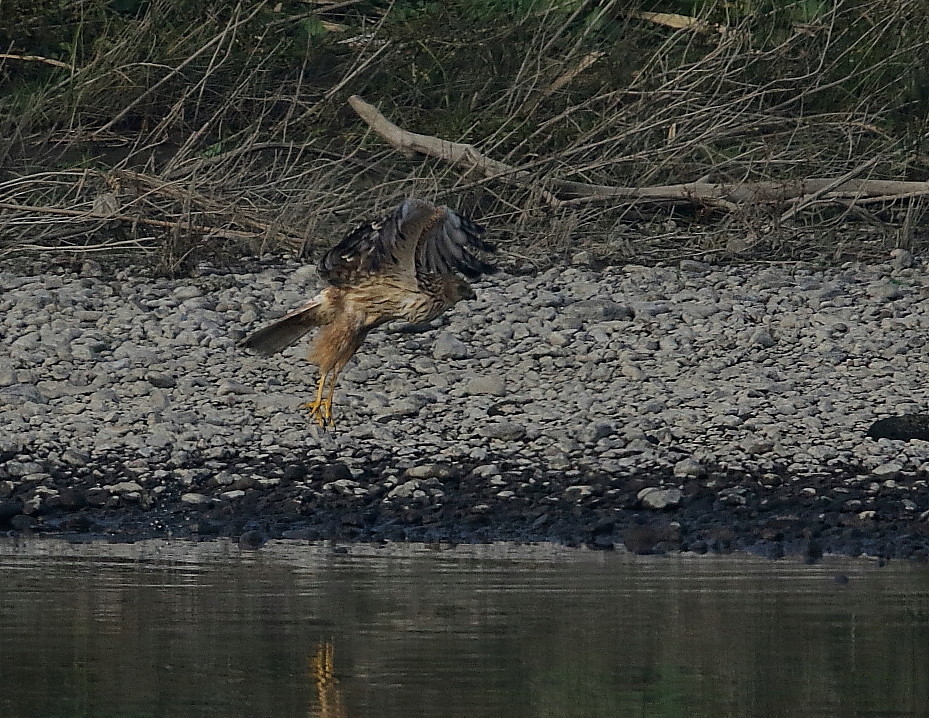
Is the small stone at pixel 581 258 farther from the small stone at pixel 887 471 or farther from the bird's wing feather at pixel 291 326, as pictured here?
the small stone at pixel 887 471

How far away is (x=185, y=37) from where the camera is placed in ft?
53.2

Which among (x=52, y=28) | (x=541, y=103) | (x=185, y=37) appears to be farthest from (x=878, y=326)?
(x=52, y=28)

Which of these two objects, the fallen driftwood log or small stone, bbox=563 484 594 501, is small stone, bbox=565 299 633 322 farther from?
small stone, bbox=563 484 594 501

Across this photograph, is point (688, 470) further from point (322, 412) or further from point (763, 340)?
point (763, 340)

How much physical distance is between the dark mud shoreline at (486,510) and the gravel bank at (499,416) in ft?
0.05

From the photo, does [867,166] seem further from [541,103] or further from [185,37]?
[185,37]

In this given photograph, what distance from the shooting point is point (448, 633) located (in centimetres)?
645

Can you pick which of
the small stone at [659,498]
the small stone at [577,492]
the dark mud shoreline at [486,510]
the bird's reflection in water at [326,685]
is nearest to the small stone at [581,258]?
the dark mud shoreline at [486,510]

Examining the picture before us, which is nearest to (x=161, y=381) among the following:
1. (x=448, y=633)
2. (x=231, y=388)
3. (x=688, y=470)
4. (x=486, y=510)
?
(x=231, y=388)

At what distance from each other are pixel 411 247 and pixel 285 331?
85 centimetres

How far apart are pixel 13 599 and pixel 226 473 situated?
8.16 ft

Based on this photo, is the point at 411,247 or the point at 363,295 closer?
the point at 411,247

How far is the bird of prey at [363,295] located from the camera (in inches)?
410

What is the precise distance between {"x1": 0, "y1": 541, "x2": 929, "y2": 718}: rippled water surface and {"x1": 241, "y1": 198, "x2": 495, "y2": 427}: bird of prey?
228 centimetres
